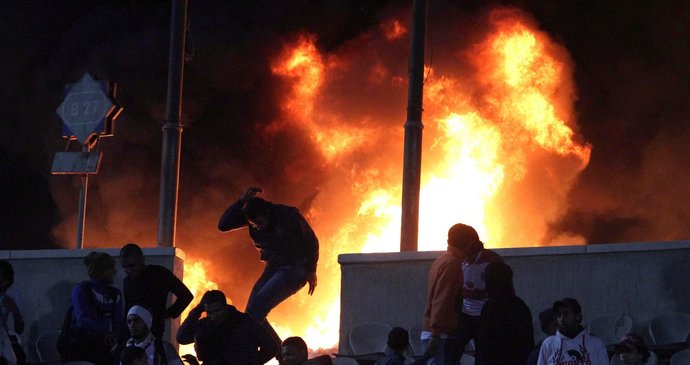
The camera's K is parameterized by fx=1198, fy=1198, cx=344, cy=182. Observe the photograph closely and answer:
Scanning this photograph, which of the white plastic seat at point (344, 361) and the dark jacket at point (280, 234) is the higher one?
the dark jacket at point (280, 234)

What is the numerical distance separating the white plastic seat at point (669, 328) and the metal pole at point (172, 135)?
6.88 metres

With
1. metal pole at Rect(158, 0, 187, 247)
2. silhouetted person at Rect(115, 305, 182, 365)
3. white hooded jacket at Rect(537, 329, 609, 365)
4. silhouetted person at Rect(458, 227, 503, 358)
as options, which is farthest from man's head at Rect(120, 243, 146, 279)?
metal pole at Rect(158, 0, 187, 247)

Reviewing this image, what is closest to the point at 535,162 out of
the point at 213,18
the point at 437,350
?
the point at 213,18

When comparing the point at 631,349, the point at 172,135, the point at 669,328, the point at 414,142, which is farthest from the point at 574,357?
the point at 172,135

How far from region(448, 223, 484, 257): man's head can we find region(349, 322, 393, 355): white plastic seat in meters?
3.18

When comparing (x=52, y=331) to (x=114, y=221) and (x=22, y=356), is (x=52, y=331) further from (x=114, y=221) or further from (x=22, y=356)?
(x=114, y=221)

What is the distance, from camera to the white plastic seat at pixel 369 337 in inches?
468

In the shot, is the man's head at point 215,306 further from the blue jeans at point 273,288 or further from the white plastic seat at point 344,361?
the white plastic seat at point 344,361

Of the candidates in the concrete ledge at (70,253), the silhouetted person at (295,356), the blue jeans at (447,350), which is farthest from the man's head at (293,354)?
the concrete ledge at (70,253)

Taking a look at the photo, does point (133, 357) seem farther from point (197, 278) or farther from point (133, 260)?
point (197, 278)

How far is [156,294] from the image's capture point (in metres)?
9.62

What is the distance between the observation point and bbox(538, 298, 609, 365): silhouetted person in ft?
26.3

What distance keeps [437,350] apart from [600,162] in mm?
16008

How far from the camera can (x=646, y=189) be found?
23.5 meters
